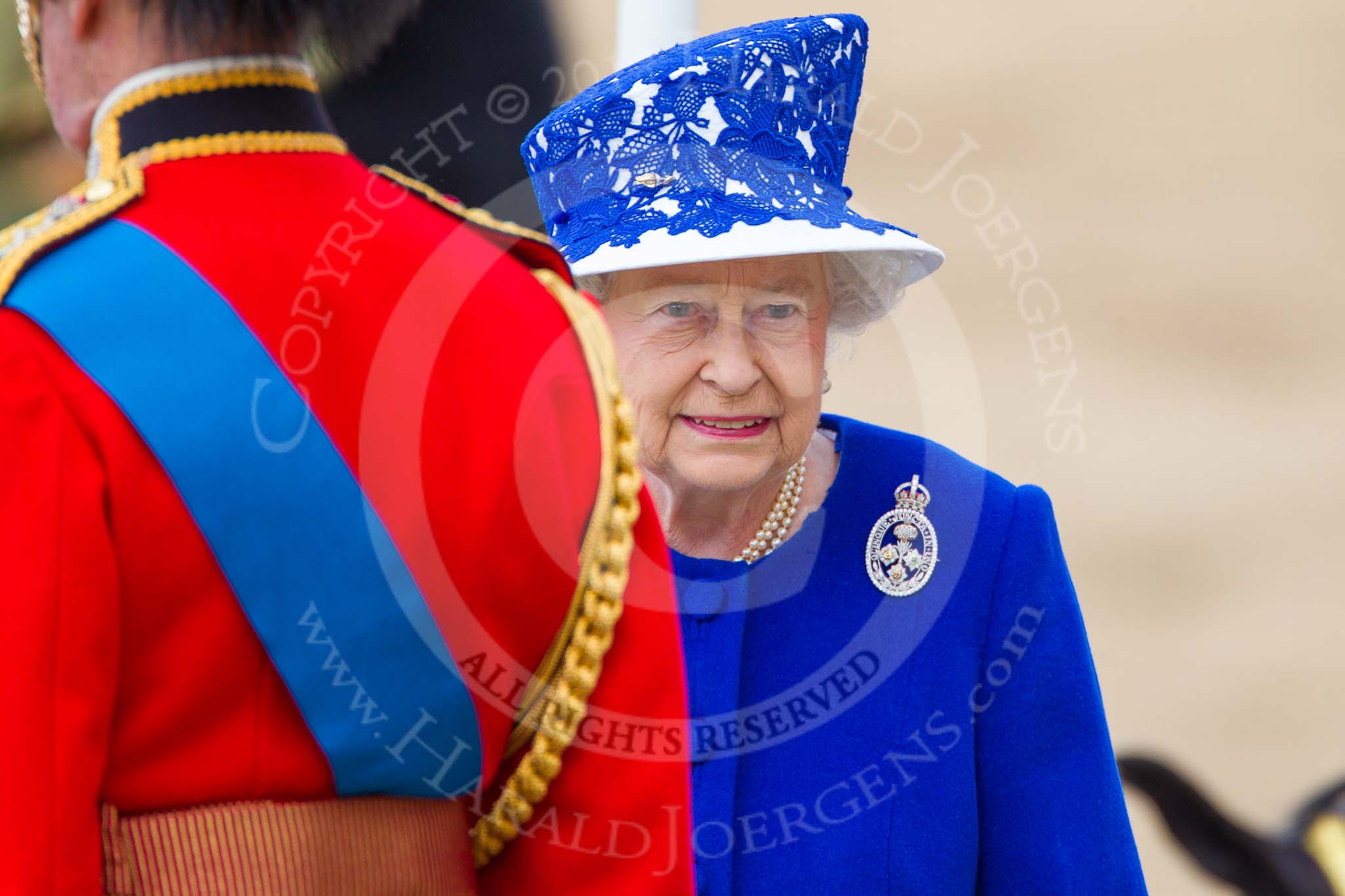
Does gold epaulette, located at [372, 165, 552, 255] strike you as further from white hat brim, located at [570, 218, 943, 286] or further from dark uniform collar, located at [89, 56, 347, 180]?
white hat brim, located at [570, 218, 943, 286]

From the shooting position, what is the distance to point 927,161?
19.0 feet

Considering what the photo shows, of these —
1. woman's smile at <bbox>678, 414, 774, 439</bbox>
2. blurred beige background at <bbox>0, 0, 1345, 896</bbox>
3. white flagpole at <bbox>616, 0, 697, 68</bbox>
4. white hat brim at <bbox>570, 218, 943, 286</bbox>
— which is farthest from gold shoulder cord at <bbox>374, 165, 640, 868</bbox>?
blurred beige background at <bbox>0, 0, 1345, 896</bbox>

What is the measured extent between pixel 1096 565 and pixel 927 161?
162 centimetres

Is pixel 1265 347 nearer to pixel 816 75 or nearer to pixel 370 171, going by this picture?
pixel 816 75

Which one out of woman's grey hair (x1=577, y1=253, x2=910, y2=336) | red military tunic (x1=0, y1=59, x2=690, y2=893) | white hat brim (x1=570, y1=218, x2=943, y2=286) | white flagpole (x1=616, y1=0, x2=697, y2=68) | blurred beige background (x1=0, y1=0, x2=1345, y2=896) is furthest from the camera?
blurred beige background (x1=0, y1=0, x2=1345, y2=896)

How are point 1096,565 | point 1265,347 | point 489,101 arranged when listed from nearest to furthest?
point 489,101 < point 1096,565 < point 1265,347

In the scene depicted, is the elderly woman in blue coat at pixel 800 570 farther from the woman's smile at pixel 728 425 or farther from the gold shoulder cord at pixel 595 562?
the gold shoulder cord at pixel 595 562

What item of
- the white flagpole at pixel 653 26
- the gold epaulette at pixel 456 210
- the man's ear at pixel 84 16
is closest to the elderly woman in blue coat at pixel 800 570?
the white flagpole at pixel 653 26

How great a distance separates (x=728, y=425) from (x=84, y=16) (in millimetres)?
1103

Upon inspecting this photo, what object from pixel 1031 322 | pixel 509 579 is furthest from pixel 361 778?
pixel 1031 322

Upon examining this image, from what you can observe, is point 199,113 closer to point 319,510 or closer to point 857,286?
point 319,510

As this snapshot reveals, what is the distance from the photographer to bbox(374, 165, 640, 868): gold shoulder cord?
150 centimetres

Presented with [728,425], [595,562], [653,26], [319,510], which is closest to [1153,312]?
[653,26]

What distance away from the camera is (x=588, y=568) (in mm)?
1497
